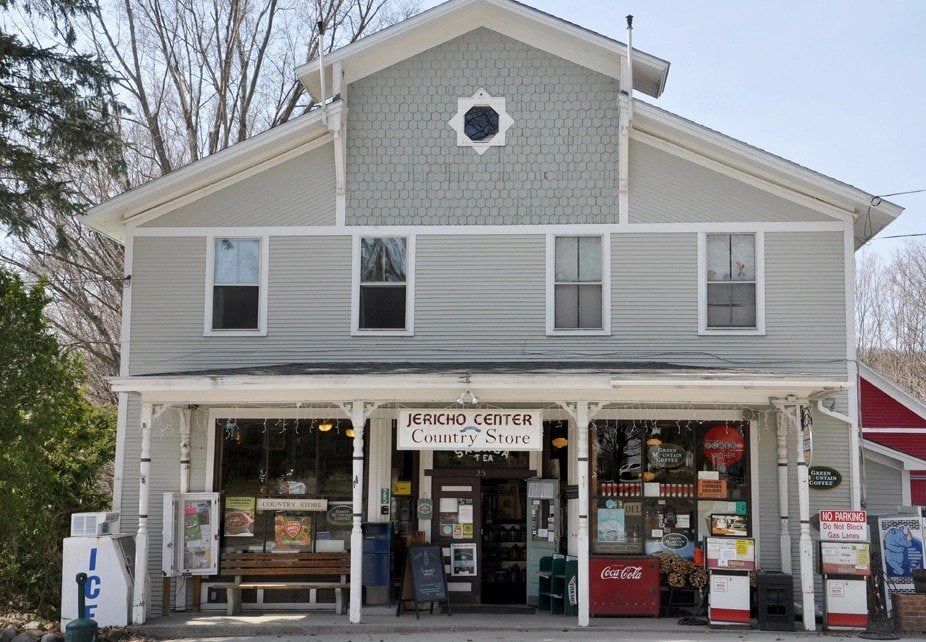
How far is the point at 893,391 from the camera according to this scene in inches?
744

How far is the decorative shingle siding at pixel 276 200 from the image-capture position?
15297mm

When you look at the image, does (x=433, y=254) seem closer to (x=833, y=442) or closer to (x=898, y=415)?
(x=833, y=442)

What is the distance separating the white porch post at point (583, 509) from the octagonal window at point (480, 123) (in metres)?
4.58

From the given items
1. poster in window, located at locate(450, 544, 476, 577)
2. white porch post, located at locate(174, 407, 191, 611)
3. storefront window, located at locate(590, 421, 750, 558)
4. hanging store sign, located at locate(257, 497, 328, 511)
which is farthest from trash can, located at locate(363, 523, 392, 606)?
storefront window, located at locate(590, 421, 750, 558)

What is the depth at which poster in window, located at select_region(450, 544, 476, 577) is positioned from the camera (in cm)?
1495

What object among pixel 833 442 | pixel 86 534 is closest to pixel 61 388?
pixel 86 534

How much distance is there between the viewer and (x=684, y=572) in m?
14.2

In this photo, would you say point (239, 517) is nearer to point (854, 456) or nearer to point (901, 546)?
point (854, 456)

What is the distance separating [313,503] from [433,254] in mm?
4099

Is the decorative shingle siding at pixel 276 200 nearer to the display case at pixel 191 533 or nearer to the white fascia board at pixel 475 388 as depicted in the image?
the white fascia board at pixel 475 388

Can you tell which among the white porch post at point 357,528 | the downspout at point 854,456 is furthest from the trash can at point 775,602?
the white porch post at point 357,528

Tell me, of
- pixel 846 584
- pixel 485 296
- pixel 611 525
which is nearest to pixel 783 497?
pixel 846 584

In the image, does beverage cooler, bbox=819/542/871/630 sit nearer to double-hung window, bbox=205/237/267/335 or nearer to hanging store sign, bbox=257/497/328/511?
hanging store sign, bbox=257/497/328/511

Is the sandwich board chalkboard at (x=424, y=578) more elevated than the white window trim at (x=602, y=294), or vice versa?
the white window trim at (x=602, y=294)
